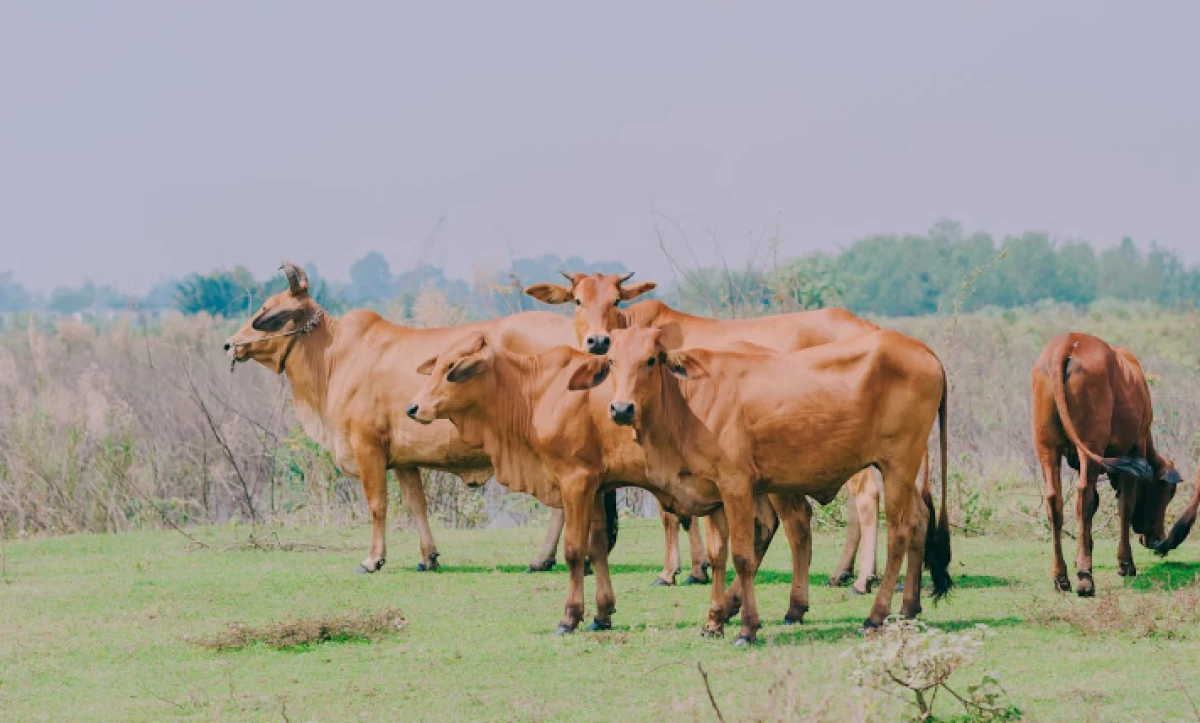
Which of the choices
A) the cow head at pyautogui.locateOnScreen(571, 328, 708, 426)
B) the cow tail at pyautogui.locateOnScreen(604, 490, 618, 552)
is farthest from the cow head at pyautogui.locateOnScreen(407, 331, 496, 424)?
the cow tail at pyautogui.locateOnScreen(604, 490, 618, 552)

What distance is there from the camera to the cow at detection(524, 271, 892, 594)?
11.0m

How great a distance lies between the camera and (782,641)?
901 cm

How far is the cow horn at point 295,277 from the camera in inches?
507

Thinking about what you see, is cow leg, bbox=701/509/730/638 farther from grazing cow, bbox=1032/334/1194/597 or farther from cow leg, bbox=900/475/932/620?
grazing cow, bbox=1032/334/1194/597

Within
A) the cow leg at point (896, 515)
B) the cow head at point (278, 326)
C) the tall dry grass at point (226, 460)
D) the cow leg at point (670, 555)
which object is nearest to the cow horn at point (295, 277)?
the cow head at point (278, 326)

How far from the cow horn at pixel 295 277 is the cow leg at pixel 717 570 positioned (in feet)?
A: 15.5

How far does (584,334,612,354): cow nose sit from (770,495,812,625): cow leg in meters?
1.76

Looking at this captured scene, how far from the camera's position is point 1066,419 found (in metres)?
10.6

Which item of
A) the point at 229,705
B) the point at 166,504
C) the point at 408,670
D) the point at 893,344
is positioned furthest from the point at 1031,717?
the point at 166,504

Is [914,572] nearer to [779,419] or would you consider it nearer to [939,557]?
[939,557]

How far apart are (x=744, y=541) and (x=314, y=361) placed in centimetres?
537

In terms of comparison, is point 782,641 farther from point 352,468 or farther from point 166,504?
point 166,504

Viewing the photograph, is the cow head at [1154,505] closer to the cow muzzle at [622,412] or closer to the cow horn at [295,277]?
the cow muzzle at [622,412]

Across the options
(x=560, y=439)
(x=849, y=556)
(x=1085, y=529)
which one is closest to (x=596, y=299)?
(x=560, y=439)
